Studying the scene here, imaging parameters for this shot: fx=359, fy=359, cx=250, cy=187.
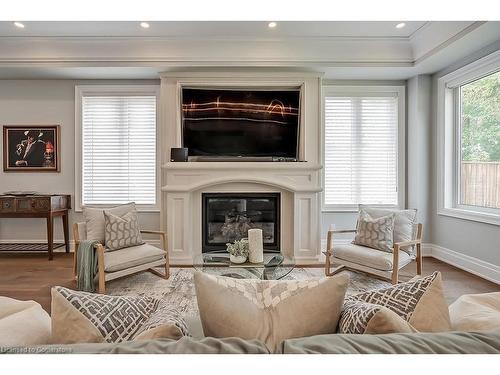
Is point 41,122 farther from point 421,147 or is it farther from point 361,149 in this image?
point 421,147

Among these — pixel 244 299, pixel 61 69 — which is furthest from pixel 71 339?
pixel 61 69

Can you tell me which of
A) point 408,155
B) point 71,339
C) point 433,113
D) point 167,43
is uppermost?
point 167,43

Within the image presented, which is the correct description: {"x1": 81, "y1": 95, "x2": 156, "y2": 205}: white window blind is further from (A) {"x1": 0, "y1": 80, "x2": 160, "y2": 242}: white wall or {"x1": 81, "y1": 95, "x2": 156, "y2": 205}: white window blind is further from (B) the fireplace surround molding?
(B) the fireplace surround molding

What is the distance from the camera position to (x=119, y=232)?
3.79 metres

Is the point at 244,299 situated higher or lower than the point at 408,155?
lower

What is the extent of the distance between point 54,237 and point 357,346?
5599mm

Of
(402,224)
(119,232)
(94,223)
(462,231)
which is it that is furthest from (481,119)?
(94,223)

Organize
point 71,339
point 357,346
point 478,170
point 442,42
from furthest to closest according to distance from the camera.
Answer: point 478,170 → point 442,42 → point 71,339 → point 357,346

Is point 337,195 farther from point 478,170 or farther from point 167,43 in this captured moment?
point 167,43

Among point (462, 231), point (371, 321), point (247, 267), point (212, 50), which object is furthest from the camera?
point (212, 50)

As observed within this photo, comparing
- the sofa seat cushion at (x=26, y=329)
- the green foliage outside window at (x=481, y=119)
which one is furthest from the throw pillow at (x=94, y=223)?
the green foliage outside window at (x=481, y=119)

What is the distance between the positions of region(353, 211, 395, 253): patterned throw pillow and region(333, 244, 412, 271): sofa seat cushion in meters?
0.06

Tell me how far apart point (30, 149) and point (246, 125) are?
329 cm
